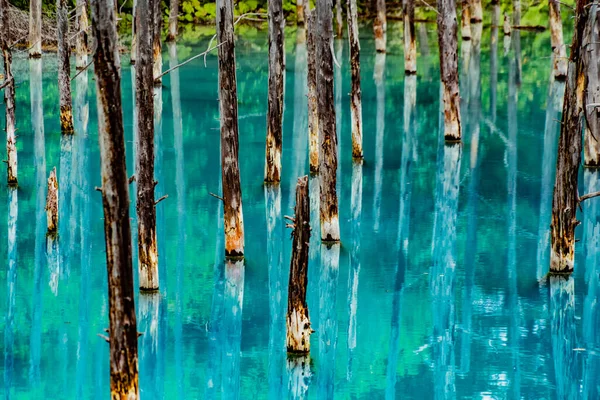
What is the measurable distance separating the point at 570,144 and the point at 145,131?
4.96 metres

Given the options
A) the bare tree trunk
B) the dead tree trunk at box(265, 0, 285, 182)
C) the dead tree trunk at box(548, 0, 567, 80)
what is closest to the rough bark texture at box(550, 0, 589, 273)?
the dead tree trunk at box(265, 0, 285, 182)

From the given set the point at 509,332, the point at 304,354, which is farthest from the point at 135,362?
the point at 509,332

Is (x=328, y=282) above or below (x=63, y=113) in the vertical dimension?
below

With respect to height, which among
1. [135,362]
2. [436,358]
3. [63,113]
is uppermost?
[63,113]

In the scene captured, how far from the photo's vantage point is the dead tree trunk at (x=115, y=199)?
7168mm

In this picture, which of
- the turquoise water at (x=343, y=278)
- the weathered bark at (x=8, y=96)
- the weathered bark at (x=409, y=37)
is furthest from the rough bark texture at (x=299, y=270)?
the weathered bark at (x=409, y=37)

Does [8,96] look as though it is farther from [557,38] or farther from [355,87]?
[557,38]

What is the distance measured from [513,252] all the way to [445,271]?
1320mm

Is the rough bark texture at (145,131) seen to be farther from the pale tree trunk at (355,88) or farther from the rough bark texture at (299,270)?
the pale tree trunk at (355,88)

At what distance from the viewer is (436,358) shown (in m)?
10.8

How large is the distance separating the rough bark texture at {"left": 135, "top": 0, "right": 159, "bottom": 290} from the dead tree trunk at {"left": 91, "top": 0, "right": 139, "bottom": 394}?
3673mm

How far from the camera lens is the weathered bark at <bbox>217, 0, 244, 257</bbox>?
1234 cm

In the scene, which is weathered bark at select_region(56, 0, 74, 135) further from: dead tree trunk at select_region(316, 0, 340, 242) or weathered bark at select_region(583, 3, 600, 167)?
weathered bark at select_region(583, 3, 600, 167)

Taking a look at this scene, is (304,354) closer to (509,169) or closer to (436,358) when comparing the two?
(436,358)
